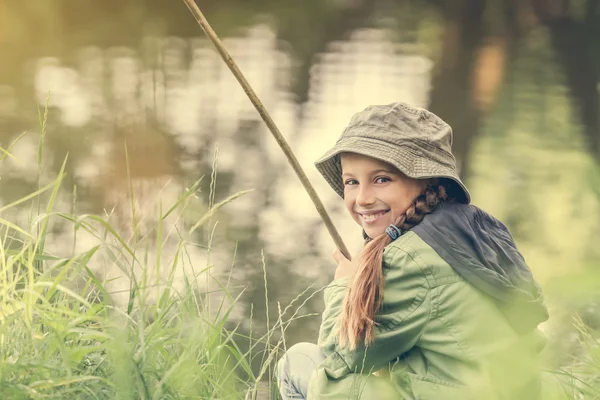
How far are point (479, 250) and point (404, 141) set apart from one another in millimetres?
265

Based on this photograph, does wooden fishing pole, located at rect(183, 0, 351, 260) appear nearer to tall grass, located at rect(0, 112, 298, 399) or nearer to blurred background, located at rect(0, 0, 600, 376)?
tall grass, located at rect(0, 112, 298, 399)

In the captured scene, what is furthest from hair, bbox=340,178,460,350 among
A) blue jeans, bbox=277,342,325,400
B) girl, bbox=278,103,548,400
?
blue jeans, bbox=277,342,325,400

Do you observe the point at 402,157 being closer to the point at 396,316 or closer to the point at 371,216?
the point at 371,216

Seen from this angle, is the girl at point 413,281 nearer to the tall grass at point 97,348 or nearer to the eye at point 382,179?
the eye at point 382,179

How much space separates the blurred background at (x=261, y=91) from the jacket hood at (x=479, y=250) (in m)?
2.03

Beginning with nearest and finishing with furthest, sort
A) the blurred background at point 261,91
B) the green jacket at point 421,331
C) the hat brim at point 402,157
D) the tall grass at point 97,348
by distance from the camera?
the tall grass at point 97,348
the green jacket at point 421,331
the hat brim at point 402,157
the blurred background at point 261,91

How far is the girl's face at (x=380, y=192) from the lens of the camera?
1.64 metres

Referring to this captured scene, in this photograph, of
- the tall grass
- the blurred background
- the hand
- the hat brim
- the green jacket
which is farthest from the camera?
the blurred background

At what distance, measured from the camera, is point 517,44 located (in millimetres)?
4355

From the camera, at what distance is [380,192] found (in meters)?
1.64

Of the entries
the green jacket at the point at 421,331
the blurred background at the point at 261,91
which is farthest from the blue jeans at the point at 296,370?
the blurred background at the point at 261,91

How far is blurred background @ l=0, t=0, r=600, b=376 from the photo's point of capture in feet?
12.8

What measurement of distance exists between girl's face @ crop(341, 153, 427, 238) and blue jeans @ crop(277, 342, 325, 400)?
0.95 feet

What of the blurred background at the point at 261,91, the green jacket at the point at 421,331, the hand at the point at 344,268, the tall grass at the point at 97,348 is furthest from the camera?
the blurred background at the point at 261,91
